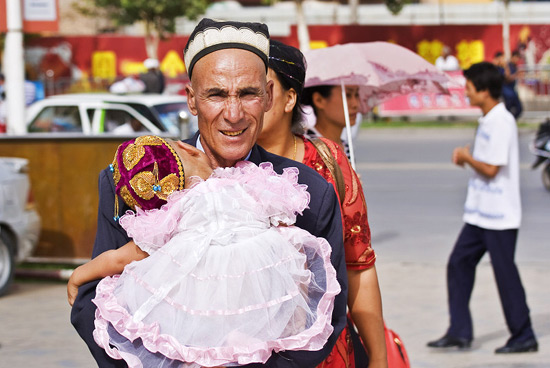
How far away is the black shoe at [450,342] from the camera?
21.4ft

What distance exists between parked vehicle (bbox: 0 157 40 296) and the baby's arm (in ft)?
20.2

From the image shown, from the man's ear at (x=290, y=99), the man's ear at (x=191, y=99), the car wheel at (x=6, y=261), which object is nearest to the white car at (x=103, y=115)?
the car wheel at (x=6, y=261)

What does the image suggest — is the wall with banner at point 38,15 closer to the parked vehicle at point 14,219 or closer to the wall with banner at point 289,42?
the parked vehicle at point 14,219

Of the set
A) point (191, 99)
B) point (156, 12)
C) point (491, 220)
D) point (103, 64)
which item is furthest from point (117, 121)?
point (156, 12)

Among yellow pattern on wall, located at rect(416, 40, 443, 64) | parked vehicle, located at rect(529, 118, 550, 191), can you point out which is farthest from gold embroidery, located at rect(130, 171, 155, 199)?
yellow pattern on wall, located at rect(416, 40, 443, 64)

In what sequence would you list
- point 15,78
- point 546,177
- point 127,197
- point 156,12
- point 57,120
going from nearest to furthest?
point 127,197
point 15,78
point 57,120
point 546,177
point 156,12

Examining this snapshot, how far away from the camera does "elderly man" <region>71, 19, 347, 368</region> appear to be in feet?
7.20

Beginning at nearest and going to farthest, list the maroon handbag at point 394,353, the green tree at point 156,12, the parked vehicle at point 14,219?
1. the maroon handbag at point 394,353
2. the parked vehicle at point 14,219
3. the green tree at point 156,12

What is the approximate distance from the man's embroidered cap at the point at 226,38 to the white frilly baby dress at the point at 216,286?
0.31 meters

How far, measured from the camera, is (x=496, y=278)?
20.9 feet

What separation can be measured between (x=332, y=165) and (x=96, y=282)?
3.16 ft

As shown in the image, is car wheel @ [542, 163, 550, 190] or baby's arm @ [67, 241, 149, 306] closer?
baby's arm @ [67, 241, 149, 306]

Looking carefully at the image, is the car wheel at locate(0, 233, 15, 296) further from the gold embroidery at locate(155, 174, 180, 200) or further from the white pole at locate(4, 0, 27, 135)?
the gold embroidery at locate(155, 174, 180, 200)

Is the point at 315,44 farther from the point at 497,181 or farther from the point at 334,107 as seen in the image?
the point at 334,107
